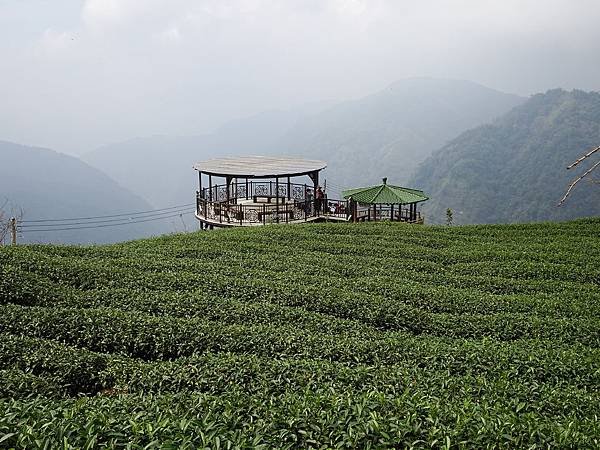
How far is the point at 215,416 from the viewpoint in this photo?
3951 millimetres

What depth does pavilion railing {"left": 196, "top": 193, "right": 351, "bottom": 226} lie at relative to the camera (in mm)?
20125

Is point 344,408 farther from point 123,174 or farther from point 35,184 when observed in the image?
point 123,174

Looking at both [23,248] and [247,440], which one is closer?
[247,440]

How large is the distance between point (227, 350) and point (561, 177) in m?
54.5

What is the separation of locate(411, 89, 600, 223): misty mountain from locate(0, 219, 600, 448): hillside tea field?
127ft

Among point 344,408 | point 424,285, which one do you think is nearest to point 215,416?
point 344,408

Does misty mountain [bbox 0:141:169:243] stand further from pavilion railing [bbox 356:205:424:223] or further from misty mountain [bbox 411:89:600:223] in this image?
pavilion railing [bbox 356:205:424:223]

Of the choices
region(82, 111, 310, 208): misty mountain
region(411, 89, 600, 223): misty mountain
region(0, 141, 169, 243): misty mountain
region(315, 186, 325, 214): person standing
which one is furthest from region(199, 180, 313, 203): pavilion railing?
region(82, 111, 310, 208): misty mountain

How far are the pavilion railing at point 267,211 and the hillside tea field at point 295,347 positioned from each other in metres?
8.16

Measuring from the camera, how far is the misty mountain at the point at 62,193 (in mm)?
76438

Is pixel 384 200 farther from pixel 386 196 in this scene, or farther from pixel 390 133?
pixel 390 133

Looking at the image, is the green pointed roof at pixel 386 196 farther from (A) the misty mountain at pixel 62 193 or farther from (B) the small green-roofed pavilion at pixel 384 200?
(A) the misty mountain at pixel 62 193

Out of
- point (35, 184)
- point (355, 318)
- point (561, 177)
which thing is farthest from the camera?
point (35, 184)

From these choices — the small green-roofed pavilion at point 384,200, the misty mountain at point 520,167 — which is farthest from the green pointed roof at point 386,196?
the misty mountain at point 520,167
